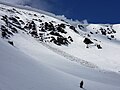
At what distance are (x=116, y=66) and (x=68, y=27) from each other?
38595 millimetres

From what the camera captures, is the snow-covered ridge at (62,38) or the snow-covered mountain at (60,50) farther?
the snow-covered ridge at (62,38)

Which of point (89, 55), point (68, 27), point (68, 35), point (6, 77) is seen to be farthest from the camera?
point (68, 27)

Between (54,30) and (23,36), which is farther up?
(54,30)

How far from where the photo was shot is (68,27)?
352 feet

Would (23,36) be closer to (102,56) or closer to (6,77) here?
(102,56)

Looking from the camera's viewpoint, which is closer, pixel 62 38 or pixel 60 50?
pixel 60 50

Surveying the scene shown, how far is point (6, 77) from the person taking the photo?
20891 millimetres

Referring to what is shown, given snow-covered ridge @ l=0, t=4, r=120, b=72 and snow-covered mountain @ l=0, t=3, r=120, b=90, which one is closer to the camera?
snow-covered mountain @ l=0, t=3, r=120, b=90

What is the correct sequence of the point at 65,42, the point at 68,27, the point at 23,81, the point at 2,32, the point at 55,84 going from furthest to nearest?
the point at 68,27 < the point at 65,42 < the point at 2,32 < the point at 55,84 < the point at 23,81

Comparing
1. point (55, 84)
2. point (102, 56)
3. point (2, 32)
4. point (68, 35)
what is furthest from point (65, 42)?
point (55, 84)

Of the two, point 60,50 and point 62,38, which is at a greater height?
point 62,38

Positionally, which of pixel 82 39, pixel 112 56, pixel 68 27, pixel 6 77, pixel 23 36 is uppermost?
pixel 68 27

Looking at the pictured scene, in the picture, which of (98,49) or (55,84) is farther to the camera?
(98,49)

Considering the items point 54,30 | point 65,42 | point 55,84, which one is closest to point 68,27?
point 54,30
